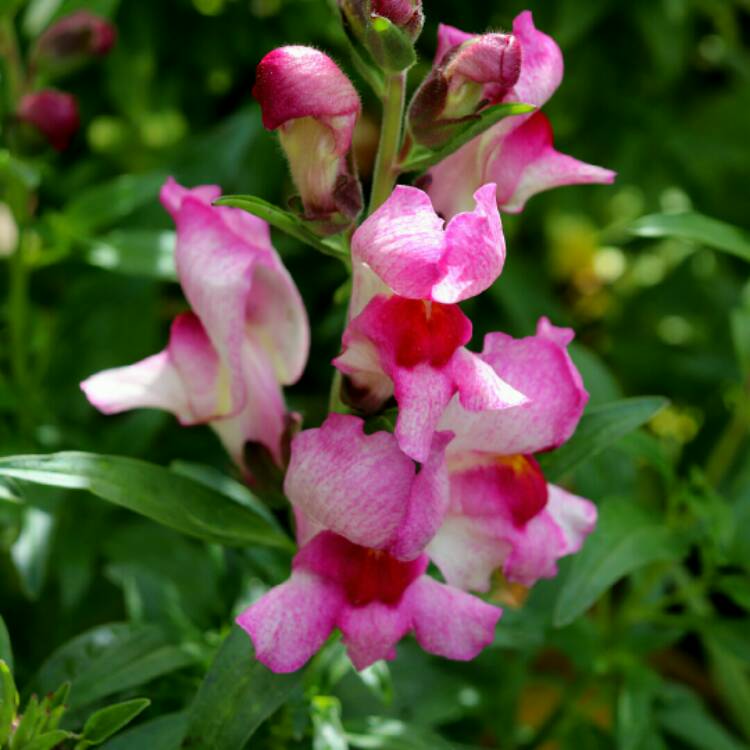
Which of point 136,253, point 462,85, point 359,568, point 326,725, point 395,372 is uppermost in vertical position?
point 462,85

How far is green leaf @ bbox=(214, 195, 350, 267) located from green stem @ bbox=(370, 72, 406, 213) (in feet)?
0.13

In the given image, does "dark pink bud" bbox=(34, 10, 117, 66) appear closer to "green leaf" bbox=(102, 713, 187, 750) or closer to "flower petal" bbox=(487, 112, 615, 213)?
"flower petal" bbox=(487, 112, 615, 213)

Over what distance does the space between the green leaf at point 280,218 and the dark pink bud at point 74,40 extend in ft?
1.86

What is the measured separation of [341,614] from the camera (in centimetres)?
77

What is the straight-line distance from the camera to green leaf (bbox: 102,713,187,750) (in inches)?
33.7

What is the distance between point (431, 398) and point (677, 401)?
117 centimetres

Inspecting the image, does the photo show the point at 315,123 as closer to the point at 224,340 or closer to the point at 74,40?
the point at 224,340

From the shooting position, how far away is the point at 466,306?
62.9 inches

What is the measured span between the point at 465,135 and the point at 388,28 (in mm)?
86

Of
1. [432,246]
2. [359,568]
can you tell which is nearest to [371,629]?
[359,568]

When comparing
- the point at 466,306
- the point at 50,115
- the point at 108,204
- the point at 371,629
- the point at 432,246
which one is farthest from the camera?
the point at 466,306

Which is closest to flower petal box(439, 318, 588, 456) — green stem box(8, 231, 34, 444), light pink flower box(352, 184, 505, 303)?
light pink flower box(352, 184, 505, 303)

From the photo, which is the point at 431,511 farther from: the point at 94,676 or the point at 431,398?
the point at 94,676

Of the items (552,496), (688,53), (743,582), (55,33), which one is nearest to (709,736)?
(743,582)
